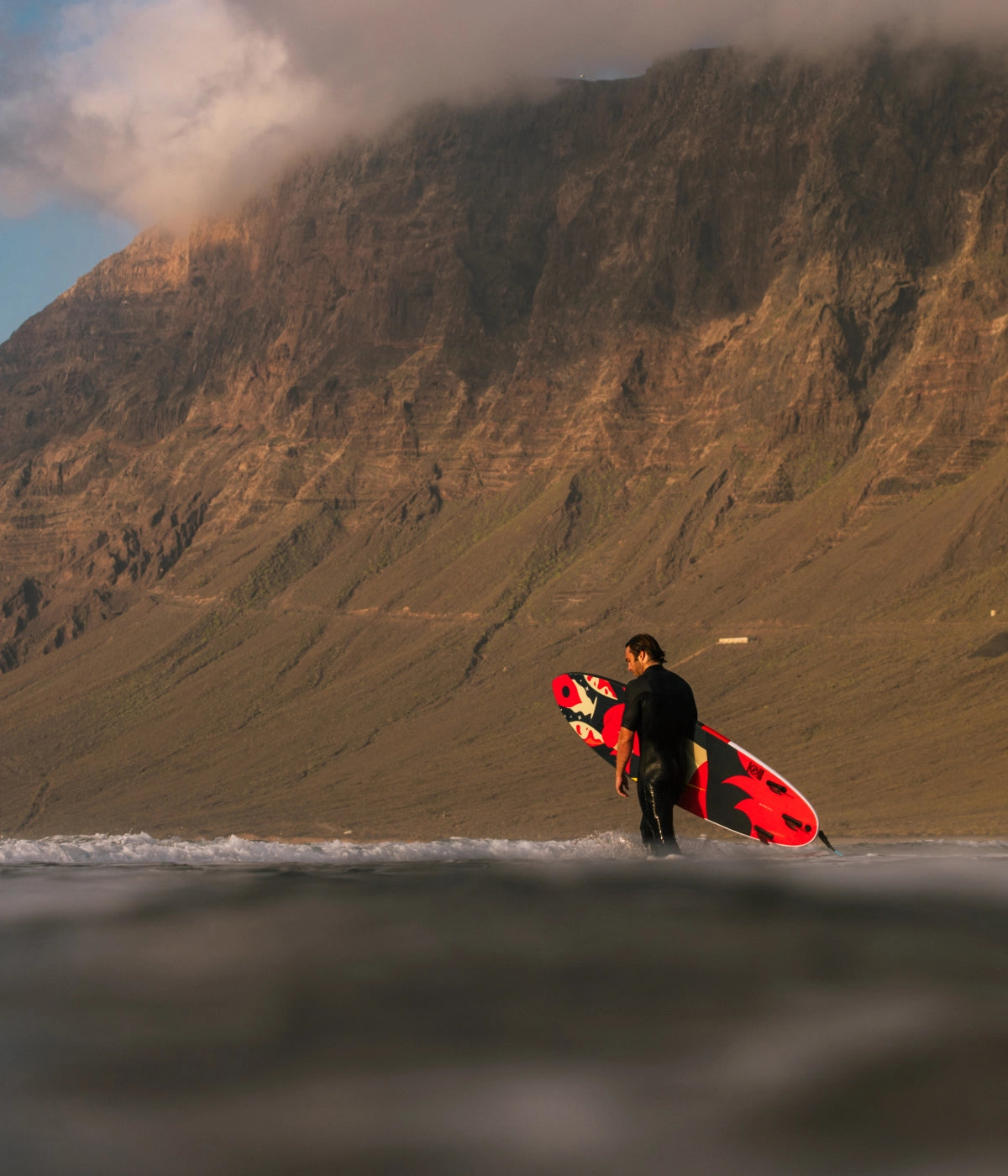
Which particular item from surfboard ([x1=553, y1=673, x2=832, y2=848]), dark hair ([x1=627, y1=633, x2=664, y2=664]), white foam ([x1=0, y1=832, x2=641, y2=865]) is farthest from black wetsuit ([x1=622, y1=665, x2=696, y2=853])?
surfboard ([x1=553, y1=673, x2=832, y2=848])

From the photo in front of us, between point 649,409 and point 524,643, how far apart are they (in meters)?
33.8

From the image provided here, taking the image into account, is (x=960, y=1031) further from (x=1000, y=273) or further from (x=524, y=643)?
(x=1000, y=273)

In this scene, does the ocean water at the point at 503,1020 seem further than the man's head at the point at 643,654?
No

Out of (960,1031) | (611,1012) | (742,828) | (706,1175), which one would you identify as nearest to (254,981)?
(611,1012)

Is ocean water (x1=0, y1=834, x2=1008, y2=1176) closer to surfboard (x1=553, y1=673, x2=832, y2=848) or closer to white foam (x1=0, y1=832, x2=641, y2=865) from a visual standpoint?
white foam (x1=0, y1=832, x2=641, y2=865)

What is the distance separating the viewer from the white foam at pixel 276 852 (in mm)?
9180

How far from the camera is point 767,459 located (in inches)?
4471

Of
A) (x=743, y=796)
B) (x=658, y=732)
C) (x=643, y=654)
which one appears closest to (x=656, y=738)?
(x=658, y=732)

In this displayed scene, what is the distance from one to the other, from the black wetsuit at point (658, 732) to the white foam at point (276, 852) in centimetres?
31

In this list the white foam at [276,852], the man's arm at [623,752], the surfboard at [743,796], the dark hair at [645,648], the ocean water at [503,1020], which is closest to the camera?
the ocean water at [503,1020]

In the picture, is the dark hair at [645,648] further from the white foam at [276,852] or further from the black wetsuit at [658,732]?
the white foam at [276,852]

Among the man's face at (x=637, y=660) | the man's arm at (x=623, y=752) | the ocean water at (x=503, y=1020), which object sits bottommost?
the ocean water at (x=503, y=1020)

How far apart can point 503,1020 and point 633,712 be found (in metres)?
4.00

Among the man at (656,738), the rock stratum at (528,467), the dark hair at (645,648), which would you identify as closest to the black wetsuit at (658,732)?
the man at (656,738)
